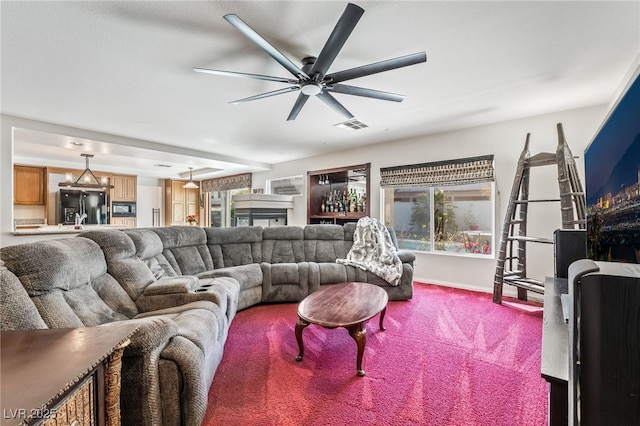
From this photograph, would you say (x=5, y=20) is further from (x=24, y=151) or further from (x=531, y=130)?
(x=531, y=130)

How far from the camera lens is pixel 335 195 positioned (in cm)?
627

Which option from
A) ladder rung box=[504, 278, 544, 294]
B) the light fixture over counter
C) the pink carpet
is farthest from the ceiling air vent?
the light fixture over counter

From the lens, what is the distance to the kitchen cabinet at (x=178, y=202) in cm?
867

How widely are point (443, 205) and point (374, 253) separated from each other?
1.60 meters

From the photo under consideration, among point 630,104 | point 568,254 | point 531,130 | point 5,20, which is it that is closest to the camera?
point 630,104

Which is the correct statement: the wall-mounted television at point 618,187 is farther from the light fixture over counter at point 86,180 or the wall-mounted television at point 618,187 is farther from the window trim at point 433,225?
the light fixture over counter at point 86,180

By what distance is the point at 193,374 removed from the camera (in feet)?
4.62

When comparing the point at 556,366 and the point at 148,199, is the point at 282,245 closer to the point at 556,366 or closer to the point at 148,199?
the point at 556,366

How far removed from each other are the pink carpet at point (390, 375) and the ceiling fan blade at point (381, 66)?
2184mm

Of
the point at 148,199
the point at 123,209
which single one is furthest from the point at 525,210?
the point at 148,199

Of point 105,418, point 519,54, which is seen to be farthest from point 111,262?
point 519,54

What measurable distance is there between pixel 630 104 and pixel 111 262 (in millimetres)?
3185

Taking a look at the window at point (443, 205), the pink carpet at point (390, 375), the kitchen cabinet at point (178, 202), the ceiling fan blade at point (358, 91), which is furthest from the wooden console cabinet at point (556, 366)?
the kitchen cabinet at point (178, 202)

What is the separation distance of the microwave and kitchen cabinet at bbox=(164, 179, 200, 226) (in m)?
0.98
